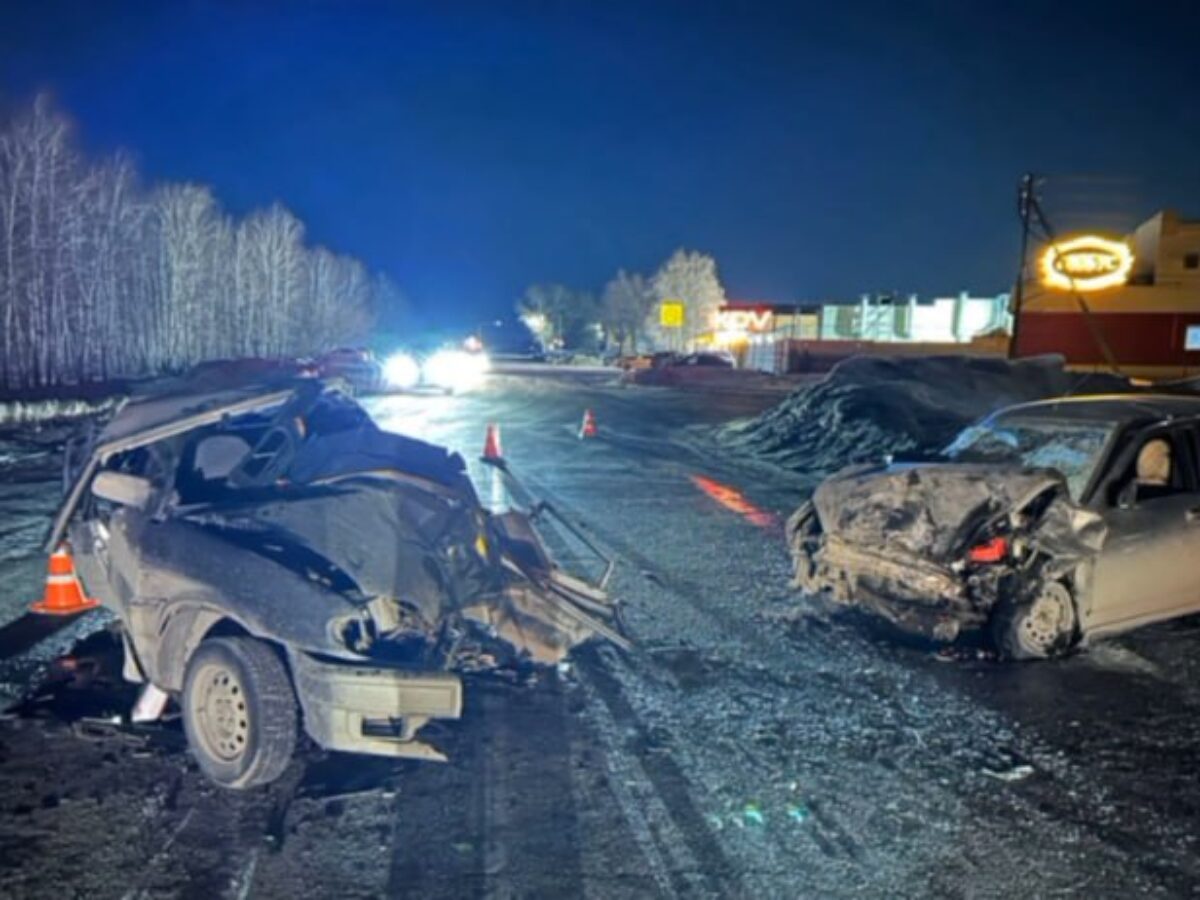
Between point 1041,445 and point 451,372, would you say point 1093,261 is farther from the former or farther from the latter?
point 1041,445

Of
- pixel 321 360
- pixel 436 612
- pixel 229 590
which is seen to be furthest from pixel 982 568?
pixel 321 360

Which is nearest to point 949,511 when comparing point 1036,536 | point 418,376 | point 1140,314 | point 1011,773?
point 1036,536

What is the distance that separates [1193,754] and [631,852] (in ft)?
10.1

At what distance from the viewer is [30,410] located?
22.8 m

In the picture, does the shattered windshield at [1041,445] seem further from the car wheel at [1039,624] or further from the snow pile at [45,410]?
the snow pile at [45,410]

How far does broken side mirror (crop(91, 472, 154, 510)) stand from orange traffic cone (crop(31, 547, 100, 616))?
2.56 meters

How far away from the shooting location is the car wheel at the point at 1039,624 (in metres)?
5.99

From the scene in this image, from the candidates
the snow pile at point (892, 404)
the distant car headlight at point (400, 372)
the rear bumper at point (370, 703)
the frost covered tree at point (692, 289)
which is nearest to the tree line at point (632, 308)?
the frost covered tree at point (692, 289)

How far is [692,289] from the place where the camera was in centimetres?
9606

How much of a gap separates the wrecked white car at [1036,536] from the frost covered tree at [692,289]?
8894 centimetres

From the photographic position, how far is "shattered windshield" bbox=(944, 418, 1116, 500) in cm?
654

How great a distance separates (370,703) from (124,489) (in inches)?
79.6

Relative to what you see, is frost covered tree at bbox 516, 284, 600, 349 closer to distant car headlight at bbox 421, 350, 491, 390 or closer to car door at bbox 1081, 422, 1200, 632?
distant car headlight at bbox 421, 350, 491, 390

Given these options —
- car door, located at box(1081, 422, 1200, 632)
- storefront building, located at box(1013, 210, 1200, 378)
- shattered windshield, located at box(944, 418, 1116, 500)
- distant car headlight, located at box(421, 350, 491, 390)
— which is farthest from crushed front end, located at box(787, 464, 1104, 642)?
storefront building, located at box(1013, 210, 1200, 378)
